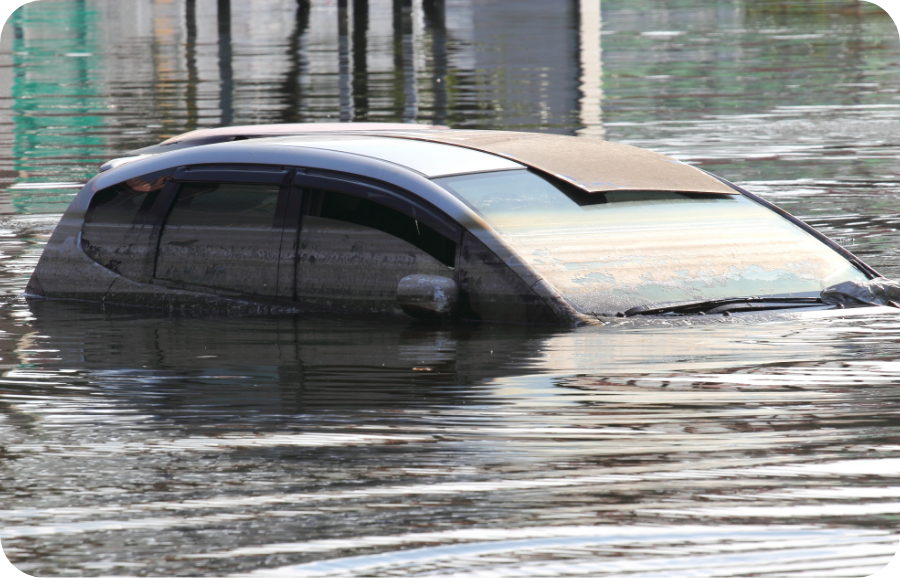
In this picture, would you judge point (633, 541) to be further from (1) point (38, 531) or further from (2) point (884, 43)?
(2) point (884, 43)

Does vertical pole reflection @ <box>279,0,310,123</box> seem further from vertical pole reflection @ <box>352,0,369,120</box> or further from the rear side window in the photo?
the rear side window

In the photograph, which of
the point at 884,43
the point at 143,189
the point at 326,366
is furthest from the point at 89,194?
the point at 884,43

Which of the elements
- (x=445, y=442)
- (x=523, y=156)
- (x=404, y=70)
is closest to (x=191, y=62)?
(x=404, y=70)

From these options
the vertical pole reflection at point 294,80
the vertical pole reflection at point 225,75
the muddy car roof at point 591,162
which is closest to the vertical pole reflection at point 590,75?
the vertical pole reflection at point 294,80

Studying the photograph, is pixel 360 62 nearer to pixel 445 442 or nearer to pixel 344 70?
pixel 344 70

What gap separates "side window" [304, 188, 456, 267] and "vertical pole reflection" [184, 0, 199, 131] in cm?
Result: 1142

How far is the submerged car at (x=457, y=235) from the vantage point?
5984mm

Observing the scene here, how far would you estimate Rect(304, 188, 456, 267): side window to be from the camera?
19.9ft

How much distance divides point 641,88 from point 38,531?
19274 mm

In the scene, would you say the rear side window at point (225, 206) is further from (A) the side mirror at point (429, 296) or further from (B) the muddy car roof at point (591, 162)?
(A) the side mirror at point (429, 296)

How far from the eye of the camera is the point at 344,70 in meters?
26.6

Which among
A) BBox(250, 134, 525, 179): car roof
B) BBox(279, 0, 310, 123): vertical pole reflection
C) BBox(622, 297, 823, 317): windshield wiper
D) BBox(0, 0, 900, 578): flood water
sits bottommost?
BBox(0, 0, 900, 578): flood water

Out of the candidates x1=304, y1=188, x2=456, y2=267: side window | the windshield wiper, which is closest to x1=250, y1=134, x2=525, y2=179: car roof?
x1=304, y1=188, x2=456, y2=267: side window

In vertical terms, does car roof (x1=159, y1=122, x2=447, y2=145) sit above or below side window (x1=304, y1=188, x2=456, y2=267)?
above
